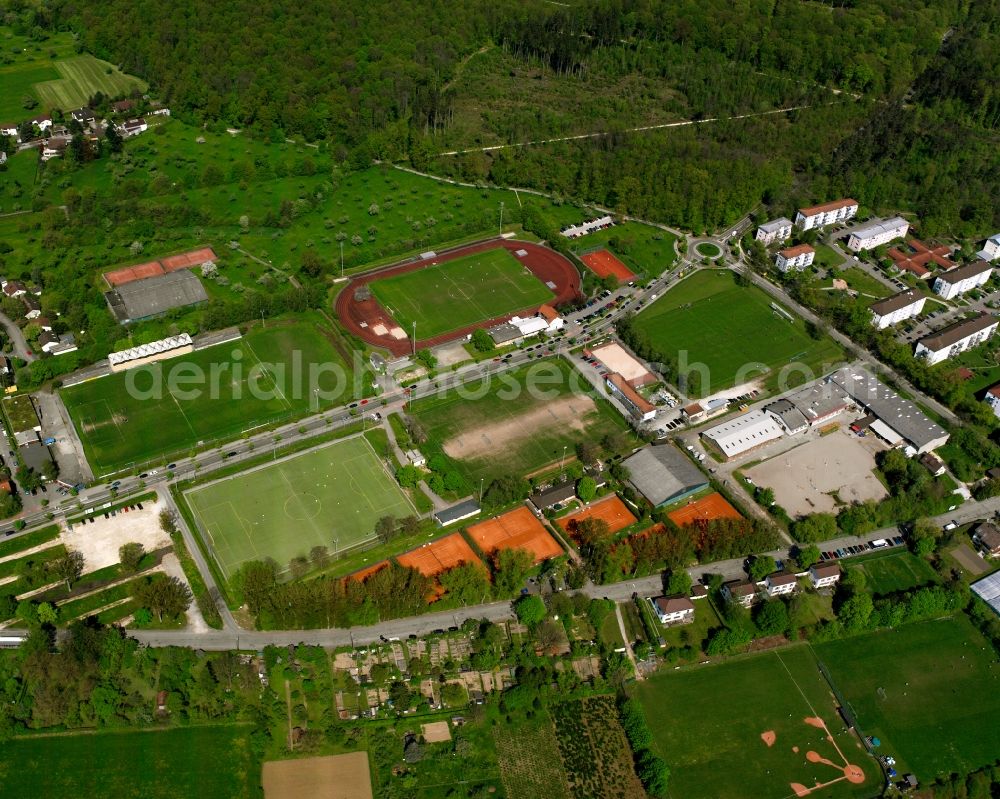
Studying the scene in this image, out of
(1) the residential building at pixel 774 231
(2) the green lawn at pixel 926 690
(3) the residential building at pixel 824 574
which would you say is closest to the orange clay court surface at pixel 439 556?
(3) the residential building at pixel 824 574

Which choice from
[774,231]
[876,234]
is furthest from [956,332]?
[774,231]

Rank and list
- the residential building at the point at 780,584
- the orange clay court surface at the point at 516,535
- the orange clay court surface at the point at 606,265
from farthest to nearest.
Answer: the orange clay court surface at the point at 606,265 < the orange clay court surface at the point at 516,535 < the residential building at the point at 780,584

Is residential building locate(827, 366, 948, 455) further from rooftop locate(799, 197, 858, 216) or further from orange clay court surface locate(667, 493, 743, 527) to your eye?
rooftop locate(799, 197, 858, 216)

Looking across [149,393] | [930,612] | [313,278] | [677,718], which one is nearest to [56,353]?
[149,393]

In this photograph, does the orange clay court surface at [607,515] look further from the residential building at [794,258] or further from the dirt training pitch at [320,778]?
the residential building at [794,258]

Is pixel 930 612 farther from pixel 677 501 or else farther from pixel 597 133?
pixel 597 133

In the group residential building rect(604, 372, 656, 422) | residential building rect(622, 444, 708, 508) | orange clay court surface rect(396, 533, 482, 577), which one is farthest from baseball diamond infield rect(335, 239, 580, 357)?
orange clay court surface rect(396, 533, 482, 577)

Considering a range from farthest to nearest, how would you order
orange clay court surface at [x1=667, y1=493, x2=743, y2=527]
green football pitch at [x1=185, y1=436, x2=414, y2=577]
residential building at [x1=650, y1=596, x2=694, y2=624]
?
orange clay court surface at [x1=667, y1=493, x2=743, y2=527], green football pitch at [x1=185, y1=436, x2=414, y2=577], residential building at [x1=650, y1=596, x2=694, y2=624]
